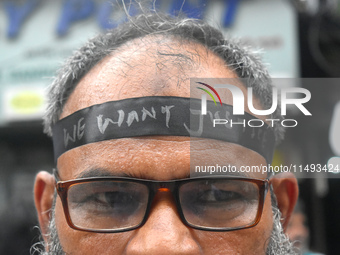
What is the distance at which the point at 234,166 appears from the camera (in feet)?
4.80

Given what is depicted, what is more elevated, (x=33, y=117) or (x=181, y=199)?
(x=33, y=117)

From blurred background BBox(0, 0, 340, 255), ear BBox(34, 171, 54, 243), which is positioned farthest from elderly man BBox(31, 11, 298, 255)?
blurred background BBox(0, 0, 340, 255)

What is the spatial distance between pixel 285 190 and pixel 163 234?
2.51 feet

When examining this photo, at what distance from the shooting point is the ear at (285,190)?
176 centimetres

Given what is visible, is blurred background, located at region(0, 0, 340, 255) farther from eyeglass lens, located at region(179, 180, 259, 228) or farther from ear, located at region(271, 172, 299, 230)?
eyeglass lens, located at region(179, 180, 259, 228)

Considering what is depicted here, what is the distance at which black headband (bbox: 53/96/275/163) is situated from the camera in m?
1.46

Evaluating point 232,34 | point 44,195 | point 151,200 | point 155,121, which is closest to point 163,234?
point 151,200

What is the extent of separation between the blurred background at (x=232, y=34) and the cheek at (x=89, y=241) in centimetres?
338

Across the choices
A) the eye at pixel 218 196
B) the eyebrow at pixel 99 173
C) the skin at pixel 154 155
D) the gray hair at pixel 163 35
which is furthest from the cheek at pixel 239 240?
the gray hair at pixel 163 35

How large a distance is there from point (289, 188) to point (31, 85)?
16.2 feet

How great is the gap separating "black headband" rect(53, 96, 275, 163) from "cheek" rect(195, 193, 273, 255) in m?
0.33

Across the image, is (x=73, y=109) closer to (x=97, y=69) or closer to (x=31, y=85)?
(x=97, y=69)

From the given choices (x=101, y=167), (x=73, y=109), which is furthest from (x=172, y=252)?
(x=73, y=109)

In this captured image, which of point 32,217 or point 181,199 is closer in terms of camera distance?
point 181,199
